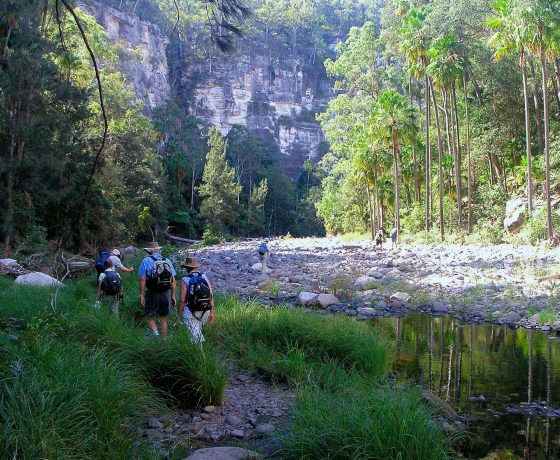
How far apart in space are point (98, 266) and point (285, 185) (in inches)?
2385

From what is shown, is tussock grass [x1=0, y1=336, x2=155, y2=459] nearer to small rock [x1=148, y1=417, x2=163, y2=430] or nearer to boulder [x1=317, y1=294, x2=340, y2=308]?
small rock [x1=148, y1=417, x2=163, y2=430]

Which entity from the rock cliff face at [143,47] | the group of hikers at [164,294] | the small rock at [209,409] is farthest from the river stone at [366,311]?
the rock cliff face at [143,47]

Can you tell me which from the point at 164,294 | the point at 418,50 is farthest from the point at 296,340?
the point at 418,50

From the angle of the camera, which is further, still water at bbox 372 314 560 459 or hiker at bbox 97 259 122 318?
hiker at bbox 97 259 122 318

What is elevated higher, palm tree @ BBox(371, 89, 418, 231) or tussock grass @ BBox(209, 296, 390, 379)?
palm tree @ BBox(371, 89, 418, 231)

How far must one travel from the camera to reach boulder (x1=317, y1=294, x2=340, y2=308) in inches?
510

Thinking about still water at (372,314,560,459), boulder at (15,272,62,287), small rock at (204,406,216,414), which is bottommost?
still water at (372,314,560,459)

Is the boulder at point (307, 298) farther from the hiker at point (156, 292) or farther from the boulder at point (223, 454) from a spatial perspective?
the boulder at point (223, 454)

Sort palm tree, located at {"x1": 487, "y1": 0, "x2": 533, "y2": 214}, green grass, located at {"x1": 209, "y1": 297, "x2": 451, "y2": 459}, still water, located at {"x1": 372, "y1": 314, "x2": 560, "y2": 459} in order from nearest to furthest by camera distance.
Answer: green grass, located at {"x1": 209, "y1": 297, "x2": 451, "y2": 459} → still water, located at {"x1": 372, "y1": 314, "x2": 560, "y2": 459} → palm tree, located at {"x1": 487, "y1": 0, "x2": 533, "y2": 214}

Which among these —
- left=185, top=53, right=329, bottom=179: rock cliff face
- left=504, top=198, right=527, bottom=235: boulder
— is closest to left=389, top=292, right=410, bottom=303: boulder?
left=504, top=198, right=527, bottom=235: boulder

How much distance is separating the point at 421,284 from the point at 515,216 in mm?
12673

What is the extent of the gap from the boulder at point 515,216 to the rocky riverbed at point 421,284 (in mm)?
4203

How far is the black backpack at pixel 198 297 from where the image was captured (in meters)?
6.55

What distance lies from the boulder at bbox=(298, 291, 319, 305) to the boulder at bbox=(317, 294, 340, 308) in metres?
0.12
